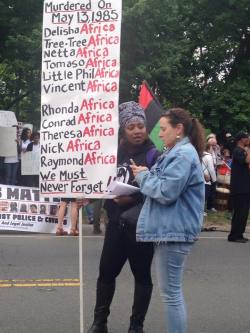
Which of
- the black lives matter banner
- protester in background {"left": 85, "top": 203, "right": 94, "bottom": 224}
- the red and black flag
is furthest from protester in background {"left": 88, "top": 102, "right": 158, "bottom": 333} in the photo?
protester in background {"left": 85, "top": 203, "right": 94, "bottom": 224}

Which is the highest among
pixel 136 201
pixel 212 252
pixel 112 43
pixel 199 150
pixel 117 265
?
pixel 112 43

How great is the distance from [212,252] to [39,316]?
3.91m

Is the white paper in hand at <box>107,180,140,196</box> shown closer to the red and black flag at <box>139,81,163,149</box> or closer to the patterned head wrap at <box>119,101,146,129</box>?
the patterned head wrap at <box>119,101,146,129</box>

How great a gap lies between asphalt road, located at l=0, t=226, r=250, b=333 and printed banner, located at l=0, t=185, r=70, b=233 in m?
0.95

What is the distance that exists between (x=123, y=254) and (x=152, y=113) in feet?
6.68

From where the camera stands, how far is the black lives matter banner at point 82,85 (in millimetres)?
4719

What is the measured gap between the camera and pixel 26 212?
34.4 ft

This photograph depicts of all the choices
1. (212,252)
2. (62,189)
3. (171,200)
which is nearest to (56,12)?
(62,189)

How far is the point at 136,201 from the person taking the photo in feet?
15.3

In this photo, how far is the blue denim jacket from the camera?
3.91m

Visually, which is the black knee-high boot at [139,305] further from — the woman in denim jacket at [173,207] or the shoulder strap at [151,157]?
the shoulder strap at [151,157]

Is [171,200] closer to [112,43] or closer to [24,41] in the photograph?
[112,43]

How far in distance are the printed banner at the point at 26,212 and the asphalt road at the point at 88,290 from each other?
3.12 feet

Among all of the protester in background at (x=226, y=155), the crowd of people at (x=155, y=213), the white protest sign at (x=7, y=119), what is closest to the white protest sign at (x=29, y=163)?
the white protest sign at (x=7, y=119)
